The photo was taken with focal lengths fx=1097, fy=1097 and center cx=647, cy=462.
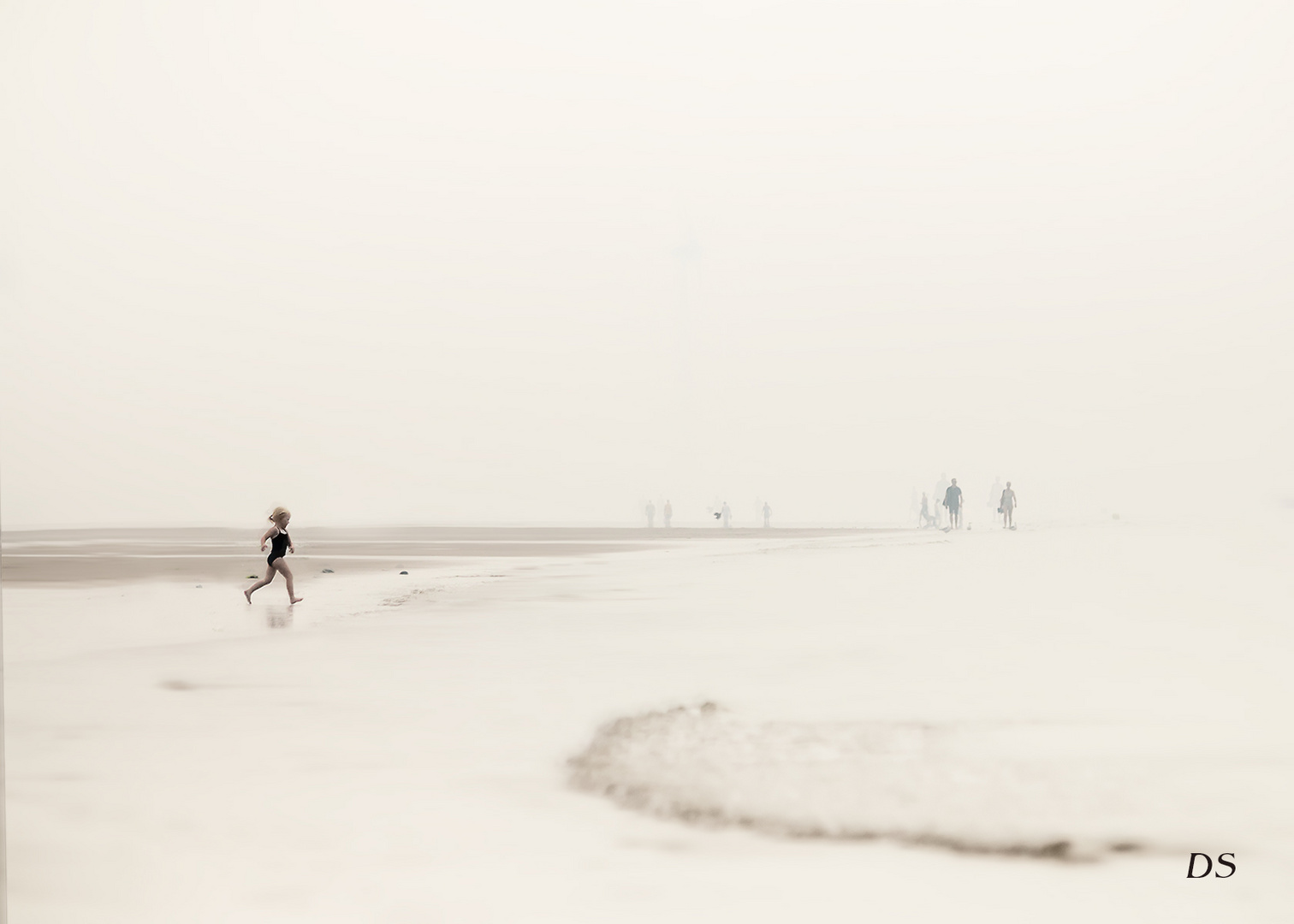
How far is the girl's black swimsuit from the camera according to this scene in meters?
16.2

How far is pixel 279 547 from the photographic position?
53.8ft

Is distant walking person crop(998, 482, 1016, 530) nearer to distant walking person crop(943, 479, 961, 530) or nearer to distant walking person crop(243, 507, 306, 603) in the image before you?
distant walking person crop(943, 479, 961, 530)

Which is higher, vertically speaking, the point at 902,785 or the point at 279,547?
the point at 279,547

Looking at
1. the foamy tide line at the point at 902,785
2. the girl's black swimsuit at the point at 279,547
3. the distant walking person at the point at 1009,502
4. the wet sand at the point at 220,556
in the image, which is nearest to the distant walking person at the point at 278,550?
the girl's black swimsuit at the point at 279,547

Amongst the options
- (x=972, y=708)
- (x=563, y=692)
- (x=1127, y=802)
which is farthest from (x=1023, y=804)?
(x=563, y=692)

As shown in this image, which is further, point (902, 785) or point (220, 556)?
point (220, 556)

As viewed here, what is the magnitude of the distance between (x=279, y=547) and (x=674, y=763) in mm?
11362

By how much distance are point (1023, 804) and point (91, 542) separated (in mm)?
44566

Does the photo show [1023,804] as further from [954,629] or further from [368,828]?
[954,629]

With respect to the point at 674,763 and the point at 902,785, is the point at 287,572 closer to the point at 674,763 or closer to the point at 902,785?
the point at 674,763

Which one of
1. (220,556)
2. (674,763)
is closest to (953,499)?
(220,556)

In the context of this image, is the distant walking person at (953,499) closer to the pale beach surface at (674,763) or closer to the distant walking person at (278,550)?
the pale beach surface at (674,763)

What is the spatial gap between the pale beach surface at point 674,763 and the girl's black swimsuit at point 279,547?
2.93m

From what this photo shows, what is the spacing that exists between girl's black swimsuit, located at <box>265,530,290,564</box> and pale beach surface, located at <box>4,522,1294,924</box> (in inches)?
115
